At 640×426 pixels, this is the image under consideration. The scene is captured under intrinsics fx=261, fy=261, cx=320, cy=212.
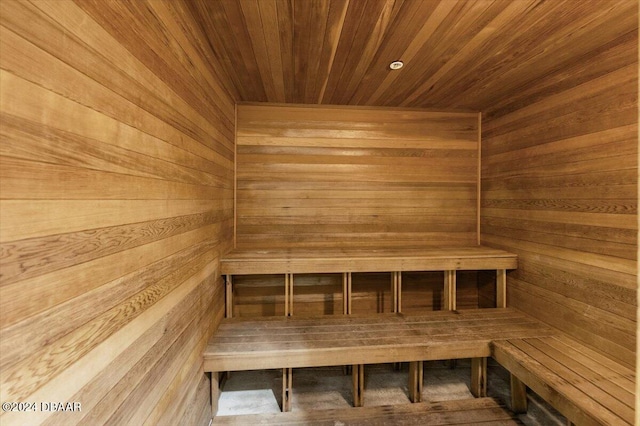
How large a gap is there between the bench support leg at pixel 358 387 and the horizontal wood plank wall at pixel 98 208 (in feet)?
3.69

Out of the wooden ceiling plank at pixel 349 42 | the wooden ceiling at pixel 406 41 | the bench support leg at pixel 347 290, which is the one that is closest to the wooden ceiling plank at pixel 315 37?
the wooden ceiling at pixel 406 41

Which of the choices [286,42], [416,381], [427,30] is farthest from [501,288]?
[286,42]

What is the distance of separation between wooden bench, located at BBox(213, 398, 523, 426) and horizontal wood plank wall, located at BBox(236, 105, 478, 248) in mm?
1341

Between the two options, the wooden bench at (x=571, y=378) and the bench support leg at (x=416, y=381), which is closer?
the wooden bench at (x=571, y=378)

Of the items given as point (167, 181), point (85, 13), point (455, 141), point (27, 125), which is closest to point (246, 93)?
point (167, 181)

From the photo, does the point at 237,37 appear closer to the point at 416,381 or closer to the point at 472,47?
the point at 472,47

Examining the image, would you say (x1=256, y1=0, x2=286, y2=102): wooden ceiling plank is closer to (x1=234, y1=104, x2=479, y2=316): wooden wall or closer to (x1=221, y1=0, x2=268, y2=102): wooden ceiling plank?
(x1=221, y1=0, x2=268, y2=102): wooden ceiling plank

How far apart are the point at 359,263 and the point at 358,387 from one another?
0.92 metres

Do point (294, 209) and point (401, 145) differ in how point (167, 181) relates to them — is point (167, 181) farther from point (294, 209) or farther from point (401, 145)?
point (401, 145)

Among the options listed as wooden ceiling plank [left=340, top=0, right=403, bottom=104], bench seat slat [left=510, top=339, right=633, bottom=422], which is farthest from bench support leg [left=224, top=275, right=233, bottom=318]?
bench seat slat [left=510, top=339, right=633, bottom=422]

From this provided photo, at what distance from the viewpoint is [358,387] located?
1970mm

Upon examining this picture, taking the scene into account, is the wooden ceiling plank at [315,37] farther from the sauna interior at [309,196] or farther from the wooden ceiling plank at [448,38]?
the wooden ceiling plank at [448,38]

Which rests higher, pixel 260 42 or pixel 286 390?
pixel 260 42

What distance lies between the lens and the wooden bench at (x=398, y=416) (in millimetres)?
1789
